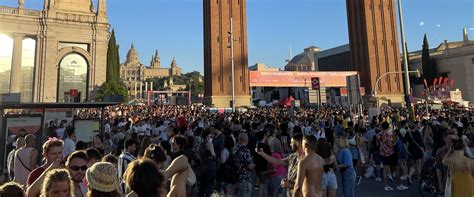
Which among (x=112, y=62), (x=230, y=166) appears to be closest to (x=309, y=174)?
(x=230, y=166)

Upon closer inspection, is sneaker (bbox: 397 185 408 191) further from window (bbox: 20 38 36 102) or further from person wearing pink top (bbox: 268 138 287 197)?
window (bbox: 20 38 36 102)

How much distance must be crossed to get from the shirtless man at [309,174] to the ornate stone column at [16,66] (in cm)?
5809

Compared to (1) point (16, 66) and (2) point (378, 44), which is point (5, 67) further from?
(2) point (378, 44)

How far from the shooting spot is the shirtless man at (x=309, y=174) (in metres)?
4.57

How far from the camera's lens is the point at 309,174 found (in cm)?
458

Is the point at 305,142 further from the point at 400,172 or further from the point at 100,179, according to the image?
the point at 400,172

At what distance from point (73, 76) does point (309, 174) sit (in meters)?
58.3

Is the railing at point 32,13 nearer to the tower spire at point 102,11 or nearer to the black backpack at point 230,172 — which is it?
the tower spire at point 102,11

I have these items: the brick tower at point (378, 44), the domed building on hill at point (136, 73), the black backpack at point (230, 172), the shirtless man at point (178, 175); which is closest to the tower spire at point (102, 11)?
the brick tower at point (378, 44)

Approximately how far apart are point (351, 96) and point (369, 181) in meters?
6.63

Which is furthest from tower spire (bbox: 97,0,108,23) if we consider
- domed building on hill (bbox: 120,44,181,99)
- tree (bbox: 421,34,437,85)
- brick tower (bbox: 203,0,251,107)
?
domed building on hill (bbox: 120,44,181,99)

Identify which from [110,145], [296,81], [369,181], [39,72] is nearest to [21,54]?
[39,72]

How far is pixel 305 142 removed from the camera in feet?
15.4

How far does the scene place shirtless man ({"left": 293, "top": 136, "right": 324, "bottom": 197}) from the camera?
4.57 meters
